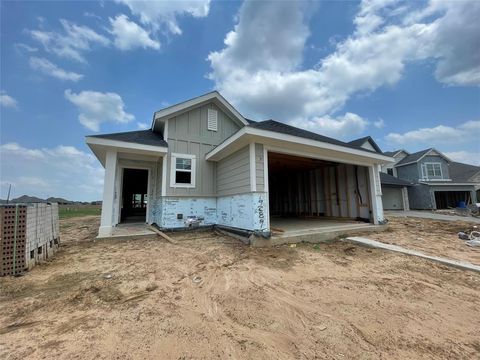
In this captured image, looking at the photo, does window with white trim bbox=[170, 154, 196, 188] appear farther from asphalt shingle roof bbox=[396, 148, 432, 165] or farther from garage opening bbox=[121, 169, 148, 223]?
asphalt shingle roof bbox=[396, 148, 432, 165]

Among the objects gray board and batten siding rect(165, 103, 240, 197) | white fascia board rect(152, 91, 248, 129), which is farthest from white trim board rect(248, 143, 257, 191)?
white fascia board rect(152, 91, 248, 129)

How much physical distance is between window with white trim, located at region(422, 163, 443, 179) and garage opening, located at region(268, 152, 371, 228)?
18275 millimetres

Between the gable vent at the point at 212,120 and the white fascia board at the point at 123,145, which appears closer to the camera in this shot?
the white fascia board at the point at 123,145

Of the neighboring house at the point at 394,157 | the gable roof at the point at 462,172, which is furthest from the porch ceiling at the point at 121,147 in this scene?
the gable roof at the point at 462,172

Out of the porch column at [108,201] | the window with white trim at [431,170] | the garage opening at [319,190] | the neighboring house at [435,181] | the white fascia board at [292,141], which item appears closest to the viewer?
the white fascia board at [292,141]

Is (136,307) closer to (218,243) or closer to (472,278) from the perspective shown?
(218,243)

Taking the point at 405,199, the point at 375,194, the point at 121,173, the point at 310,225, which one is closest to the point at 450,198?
the point at 405,199

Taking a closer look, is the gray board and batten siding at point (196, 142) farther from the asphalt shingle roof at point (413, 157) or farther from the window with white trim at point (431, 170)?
the window with white trim at point (431, 170)

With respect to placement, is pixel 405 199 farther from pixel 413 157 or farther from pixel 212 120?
pixel 212 120

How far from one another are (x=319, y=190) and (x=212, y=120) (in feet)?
23.4

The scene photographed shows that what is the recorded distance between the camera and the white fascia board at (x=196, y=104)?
8038mm

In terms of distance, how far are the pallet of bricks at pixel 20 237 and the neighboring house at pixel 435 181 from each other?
27.0 meters

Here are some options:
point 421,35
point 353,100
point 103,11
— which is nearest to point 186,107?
point 103,11

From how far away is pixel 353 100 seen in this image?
55.3ft
